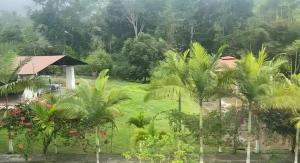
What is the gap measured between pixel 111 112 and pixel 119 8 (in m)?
36.9

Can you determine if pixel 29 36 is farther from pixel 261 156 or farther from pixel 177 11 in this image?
pixel 261 156

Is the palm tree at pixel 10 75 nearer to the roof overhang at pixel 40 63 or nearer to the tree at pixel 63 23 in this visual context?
the roof overhang at pixel 40 63

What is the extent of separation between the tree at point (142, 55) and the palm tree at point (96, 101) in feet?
77.6

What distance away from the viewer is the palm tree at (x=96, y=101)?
13453 mm

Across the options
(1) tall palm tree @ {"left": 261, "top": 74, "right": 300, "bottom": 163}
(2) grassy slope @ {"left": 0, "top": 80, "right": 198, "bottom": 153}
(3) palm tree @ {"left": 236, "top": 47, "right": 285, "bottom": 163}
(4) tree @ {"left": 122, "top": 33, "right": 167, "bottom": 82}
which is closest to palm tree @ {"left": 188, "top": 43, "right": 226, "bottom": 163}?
(3) palm tree @ {"left": 236, "top": 47, "right": 285, "bottom": 163}

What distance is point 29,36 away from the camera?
1781 inches

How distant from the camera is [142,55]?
3809 centimetres

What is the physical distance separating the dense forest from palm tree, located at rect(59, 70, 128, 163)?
77.7ft

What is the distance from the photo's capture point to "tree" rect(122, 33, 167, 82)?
38.0 m

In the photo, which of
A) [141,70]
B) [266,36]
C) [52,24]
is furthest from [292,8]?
[52,24]

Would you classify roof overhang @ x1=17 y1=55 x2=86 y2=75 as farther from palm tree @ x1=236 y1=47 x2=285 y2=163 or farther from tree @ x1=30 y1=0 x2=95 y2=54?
tree @ x1=30 y1=0 x2=95 y2=54

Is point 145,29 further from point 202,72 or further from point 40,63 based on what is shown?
point 202,72

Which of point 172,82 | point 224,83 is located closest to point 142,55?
point 224,83

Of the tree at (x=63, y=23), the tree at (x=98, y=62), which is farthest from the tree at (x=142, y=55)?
the tree at (x=63, y=23)
